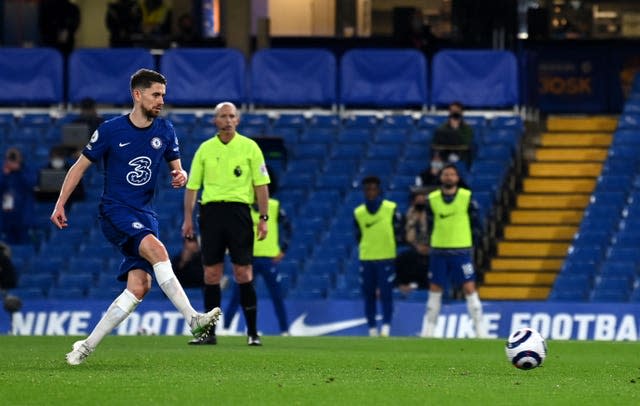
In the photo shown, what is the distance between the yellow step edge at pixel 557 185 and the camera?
29.2 meters

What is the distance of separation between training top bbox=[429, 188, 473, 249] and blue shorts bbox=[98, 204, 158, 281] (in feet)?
29.2

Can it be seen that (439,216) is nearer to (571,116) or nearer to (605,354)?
(605,354)

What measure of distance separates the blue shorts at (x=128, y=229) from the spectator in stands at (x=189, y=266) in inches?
456

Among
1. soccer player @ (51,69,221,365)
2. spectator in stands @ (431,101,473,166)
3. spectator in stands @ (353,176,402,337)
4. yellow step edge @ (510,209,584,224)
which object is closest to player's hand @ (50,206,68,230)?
soccer player @ (51,69,221,365)

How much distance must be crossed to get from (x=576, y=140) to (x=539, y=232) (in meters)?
3.10

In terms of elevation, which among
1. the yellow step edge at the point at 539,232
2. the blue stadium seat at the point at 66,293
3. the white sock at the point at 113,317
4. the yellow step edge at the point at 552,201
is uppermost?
the white sock at the point at 113,317

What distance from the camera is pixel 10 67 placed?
103ft

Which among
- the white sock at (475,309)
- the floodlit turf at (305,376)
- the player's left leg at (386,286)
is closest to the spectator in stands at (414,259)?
the player's left leg at (386,286)

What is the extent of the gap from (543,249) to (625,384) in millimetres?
15716

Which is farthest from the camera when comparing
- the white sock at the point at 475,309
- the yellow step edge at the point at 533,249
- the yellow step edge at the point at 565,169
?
the yellow step edge at the point at 565,169

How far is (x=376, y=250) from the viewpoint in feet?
75.5

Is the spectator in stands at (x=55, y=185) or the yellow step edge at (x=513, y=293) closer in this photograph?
the yellow step edge at (x=513, y=293)

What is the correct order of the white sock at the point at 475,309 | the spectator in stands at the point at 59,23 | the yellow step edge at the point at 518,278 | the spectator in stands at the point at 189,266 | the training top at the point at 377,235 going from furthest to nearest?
the spectator in stands at the point at 59,23
the yellow step edge at the point at 518,278
the spectator in stands at the point at 189,266
the training top at the point at 377,235
the white sock at the point at 475,309

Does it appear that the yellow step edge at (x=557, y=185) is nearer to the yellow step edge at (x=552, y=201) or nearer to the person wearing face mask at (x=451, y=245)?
the yellow step edge at (x=552, y=201)
